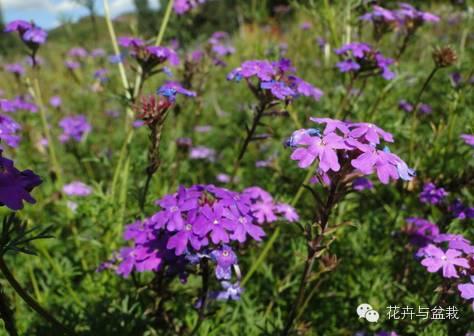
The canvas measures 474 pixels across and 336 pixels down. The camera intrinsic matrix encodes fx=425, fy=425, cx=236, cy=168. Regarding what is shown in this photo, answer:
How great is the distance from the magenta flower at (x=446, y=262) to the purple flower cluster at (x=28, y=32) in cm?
302

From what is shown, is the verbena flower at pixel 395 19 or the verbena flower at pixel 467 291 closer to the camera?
the verbena flower at pixel 467 291

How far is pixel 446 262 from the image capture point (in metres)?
2.20

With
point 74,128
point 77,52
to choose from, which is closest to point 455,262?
point 74,128

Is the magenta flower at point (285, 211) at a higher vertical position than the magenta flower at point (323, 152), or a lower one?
lower

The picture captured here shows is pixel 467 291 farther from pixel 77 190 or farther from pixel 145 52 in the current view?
pixel 77 190

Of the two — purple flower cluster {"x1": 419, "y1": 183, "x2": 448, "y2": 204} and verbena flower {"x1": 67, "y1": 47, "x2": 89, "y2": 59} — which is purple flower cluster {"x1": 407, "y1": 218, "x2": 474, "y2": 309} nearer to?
purple flower cluster {"x1": 419, "y1": 183, "x2": 448, "y2": 204}

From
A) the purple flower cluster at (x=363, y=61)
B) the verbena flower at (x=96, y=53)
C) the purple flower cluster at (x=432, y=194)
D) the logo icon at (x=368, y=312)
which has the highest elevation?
the purple flower cluster at (x=363, y=61)

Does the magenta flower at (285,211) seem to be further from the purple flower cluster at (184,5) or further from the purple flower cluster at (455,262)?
the purple flower cluster at (184,5)

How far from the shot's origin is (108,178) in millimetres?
5434

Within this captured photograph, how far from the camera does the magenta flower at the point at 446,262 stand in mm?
2133

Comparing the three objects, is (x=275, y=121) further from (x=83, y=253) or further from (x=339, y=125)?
(x=339, y=125)

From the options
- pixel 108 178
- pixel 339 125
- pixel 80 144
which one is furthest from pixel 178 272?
pixel 80 144

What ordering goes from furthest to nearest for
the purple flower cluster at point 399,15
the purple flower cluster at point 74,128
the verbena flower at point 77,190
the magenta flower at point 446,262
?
1. the purple flower cluster at point 74,128
2. the verbena flower at point 77,190
3. the purple flower cluster at point 399,15
4. the magenta flower at point 446,262

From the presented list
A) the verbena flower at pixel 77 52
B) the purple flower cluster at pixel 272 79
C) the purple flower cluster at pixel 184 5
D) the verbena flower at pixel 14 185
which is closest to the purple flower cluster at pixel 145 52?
the purple flower cluster at pixel 272 79
